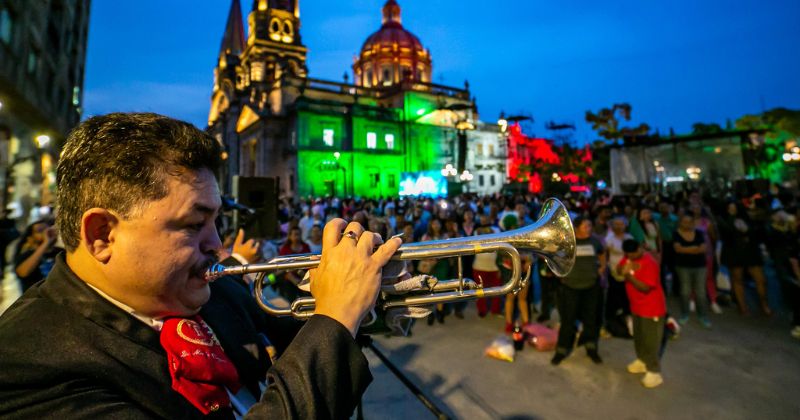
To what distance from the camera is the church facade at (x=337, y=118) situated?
4531 cm

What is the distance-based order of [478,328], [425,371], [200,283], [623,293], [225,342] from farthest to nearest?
[478,328] → [623,293] → [425,371] → [225,342] → [200,283]

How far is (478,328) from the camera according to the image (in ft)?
24.7

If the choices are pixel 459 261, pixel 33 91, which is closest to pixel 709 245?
pixel 459 261

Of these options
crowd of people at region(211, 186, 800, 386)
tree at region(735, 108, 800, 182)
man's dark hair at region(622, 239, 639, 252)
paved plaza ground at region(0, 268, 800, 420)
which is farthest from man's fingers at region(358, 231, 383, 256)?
tree at region(735, 108, 800, 182)

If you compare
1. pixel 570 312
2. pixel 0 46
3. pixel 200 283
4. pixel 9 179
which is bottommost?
pixel 570 312

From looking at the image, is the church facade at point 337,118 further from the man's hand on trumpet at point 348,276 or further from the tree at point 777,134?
the man's hand on trumpet at point 348,276

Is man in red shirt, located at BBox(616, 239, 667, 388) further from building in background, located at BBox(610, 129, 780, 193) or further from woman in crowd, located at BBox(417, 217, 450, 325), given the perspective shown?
building in background, located at BBox(610, 129, 780, 193)

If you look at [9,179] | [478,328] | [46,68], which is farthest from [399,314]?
[46,68]

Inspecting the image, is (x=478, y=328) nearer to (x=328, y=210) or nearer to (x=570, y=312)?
(x=570, y=312)

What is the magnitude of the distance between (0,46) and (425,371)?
18.2 meters

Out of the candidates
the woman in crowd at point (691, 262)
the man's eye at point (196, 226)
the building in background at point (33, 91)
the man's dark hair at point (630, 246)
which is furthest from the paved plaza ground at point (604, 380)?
the building in background at point (33, 91)

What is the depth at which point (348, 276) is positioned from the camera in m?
1.33

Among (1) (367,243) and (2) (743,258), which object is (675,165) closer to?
(2) (743,258)

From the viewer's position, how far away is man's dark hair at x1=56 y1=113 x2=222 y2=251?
121 cm
